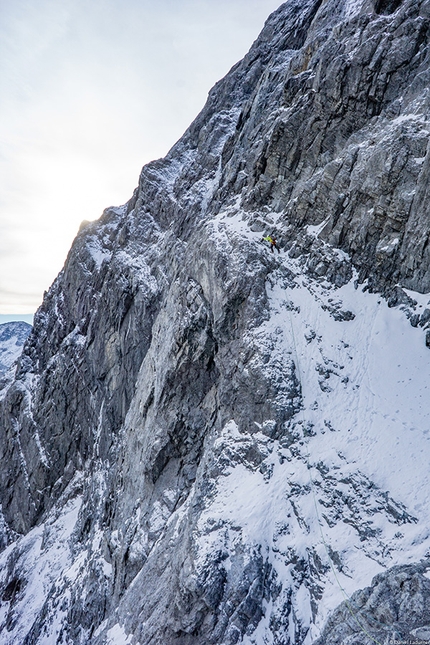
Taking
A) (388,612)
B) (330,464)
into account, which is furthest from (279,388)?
(388,612)

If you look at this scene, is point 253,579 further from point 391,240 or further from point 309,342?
point 391,240

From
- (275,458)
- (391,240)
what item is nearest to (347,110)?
(391,240)

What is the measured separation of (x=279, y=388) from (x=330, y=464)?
3710mm

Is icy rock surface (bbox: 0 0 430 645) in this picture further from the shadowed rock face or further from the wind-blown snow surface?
the shadowed rock face

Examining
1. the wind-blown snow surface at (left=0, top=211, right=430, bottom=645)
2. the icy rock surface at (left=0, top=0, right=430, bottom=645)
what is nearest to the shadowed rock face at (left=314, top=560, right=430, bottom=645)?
the icy rock surface at (left=0, top=0, right=430, bottom=645)

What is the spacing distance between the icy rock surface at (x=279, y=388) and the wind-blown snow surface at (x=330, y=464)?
0.07 metres

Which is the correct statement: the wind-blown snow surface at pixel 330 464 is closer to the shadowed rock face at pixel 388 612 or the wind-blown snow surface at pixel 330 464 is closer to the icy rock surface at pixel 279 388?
the icy rock surface at pixel 279 388

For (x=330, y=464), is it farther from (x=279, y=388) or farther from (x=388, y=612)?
(x=388, y=612)

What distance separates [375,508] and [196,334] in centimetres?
1241

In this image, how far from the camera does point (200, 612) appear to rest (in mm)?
12562

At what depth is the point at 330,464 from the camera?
1386 centimetres

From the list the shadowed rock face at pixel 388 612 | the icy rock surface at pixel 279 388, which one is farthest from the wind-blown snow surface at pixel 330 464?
the shadowed rock face at pixel 388 612

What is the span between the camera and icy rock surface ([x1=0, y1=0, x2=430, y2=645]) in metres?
12.5

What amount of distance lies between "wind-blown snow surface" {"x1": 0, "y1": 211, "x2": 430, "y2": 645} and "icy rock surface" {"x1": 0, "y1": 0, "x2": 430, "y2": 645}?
0.22 feet
